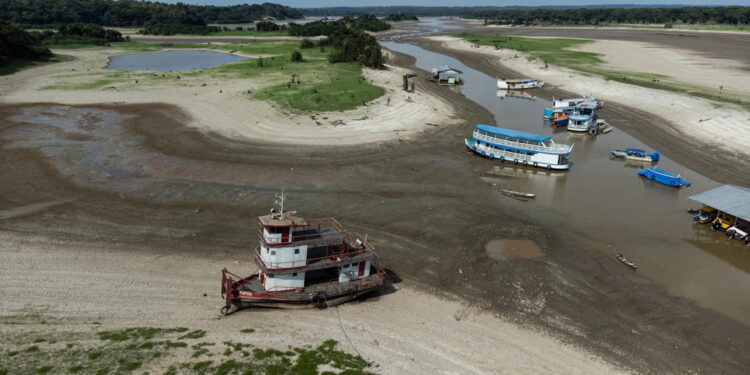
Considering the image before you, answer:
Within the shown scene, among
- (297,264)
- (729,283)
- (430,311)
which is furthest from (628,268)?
(297,264)

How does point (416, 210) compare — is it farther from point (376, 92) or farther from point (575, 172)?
point (376, 92)

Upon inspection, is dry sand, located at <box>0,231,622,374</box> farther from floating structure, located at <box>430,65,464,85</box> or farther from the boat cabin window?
floating structure, located at <box>430,65,464,85</box>

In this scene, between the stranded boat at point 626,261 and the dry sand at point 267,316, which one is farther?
the stranded boat at point 626,261

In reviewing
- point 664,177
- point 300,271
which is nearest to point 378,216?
point 300,271

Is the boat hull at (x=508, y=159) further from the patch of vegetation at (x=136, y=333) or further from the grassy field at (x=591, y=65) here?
the grassy field at (x=591, y=65)

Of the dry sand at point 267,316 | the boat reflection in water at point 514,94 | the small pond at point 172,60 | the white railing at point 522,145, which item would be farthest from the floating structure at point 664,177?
the small pond at point 172,60
